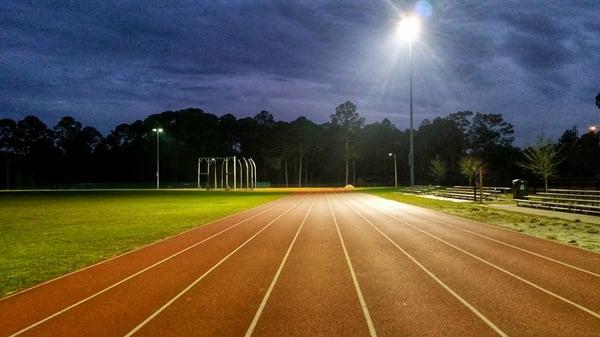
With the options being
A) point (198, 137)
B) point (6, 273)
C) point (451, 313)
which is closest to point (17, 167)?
point (198, 137)

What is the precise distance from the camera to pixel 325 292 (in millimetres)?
7844

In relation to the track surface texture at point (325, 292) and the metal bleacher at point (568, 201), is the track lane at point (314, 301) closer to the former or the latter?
the track surface texture at point (325, 292)

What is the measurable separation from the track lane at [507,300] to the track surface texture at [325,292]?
18mm

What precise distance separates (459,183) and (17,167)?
3153 inches

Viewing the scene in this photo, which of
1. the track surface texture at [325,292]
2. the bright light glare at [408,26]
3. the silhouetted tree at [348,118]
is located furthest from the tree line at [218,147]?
the track surface texture at [325,292]

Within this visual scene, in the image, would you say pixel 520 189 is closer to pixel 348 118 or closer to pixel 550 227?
pixel 550 227

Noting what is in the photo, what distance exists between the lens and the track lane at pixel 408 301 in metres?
5.96

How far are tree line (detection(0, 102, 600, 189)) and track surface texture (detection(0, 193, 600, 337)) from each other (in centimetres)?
7841

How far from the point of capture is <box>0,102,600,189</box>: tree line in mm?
94562

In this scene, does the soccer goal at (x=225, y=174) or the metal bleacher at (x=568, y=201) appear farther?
the soccer goal at (x=225, y=174)

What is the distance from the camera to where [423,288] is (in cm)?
806

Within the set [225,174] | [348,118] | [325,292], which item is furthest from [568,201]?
[348,118]

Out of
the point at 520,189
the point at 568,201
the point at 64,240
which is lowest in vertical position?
the point at 64,240

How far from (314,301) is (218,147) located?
A: 9427cm
